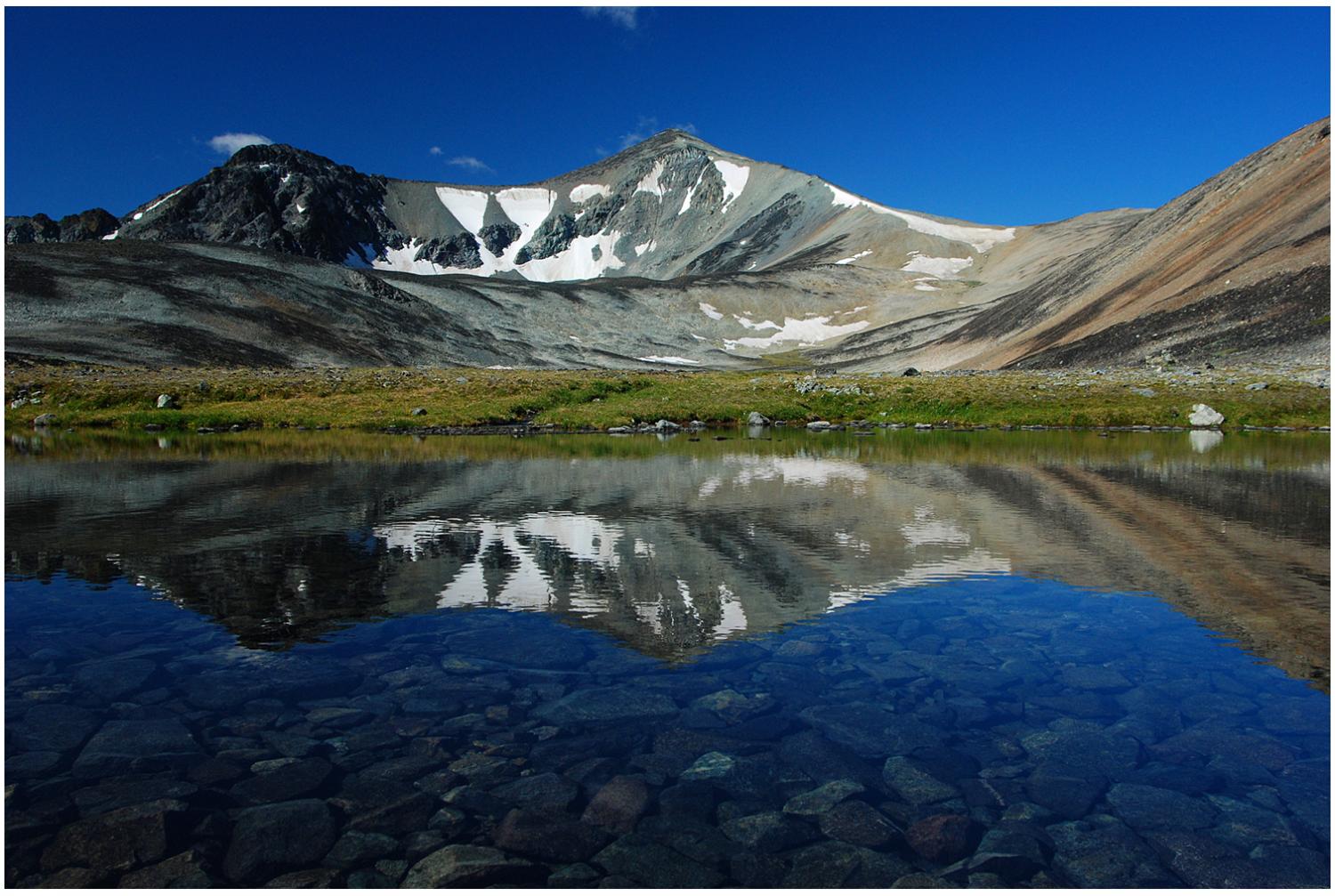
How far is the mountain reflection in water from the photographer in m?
11.8

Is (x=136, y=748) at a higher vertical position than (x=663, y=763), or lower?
higher

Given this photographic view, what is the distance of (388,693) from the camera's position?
8.60 m

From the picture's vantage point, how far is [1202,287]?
8625cm

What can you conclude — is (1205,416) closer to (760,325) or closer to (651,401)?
(651,401)

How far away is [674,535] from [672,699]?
8.46m

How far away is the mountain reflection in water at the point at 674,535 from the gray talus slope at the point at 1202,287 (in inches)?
2036

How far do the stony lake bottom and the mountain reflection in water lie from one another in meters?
0.12

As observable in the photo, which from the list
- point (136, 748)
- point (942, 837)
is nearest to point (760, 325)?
point (136, 748)

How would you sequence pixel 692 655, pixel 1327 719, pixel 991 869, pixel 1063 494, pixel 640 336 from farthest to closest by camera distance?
pixel 640 336 < pixel 1063 494 < pixel 692 655 < pixel 1327 719 < pixel 991 869

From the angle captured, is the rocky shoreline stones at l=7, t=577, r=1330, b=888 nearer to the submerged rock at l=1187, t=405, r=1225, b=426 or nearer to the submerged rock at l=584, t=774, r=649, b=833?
the submerged rock at l=584, t=774, r=649, b=833

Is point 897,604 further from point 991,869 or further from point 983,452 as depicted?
point 983,452

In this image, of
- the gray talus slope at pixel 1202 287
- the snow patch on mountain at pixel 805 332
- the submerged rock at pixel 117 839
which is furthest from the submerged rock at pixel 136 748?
the snow patch on mountain at pixel 805 332

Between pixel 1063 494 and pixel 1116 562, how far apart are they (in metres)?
7.66

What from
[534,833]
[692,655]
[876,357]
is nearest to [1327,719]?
[692,655]
